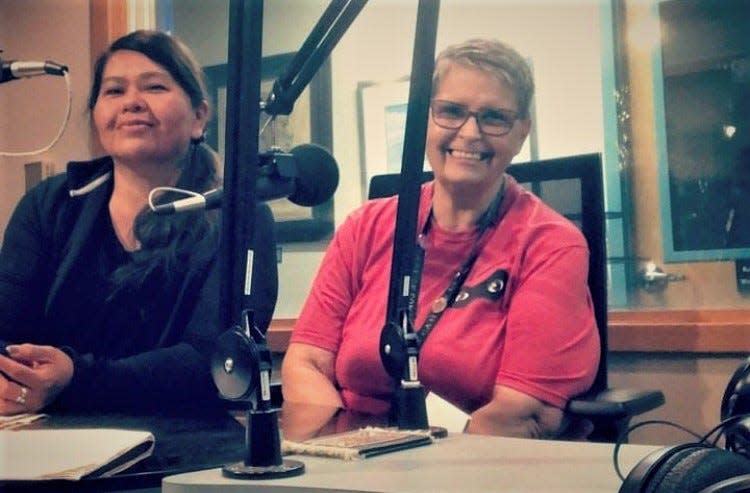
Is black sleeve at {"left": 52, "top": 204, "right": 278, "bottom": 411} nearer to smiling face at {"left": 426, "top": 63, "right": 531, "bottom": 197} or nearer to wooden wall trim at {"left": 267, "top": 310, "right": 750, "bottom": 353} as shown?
smiling face at {"left": 426, "top": 63, "right": 531, "bottom": 197}

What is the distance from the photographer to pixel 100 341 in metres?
1.81

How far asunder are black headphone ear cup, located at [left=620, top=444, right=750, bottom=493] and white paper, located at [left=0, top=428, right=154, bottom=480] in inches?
15.4

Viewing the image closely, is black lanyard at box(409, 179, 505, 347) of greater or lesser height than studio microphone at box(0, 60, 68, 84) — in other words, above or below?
below

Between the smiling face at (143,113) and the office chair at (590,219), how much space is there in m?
0.54

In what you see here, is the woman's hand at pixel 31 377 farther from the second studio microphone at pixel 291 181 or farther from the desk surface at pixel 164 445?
the second studio microphone at pixel 291 181

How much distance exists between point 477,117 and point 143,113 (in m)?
0.68

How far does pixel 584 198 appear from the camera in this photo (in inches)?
64.2

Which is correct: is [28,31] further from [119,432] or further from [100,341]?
[119,432]

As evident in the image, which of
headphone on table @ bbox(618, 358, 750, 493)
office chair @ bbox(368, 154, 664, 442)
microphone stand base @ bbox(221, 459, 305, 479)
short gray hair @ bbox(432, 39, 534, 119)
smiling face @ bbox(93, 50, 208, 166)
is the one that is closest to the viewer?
headphone on table @ bbox(618, 358, 750, 493)

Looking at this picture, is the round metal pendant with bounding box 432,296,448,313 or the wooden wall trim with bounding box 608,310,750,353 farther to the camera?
the wooden wall trim with bounding box 608,310,750,353

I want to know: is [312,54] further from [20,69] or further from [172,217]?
[172,217]

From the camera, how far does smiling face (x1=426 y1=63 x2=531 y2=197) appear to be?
1.60 metres

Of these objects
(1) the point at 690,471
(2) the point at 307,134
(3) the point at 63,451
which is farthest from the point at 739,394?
Result: (2) the point at 307,134

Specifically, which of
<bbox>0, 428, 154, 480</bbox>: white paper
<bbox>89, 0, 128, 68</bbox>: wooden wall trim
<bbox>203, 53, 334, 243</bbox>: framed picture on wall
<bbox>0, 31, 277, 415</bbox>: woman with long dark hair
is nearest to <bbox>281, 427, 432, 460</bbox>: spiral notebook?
<bbox>0, 428, 154, 480</bbox>: white paper
